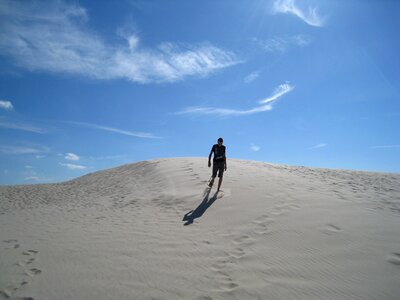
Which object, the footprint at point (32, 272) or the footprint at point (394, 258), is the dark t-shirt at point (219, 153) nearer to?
the footprint at point (394, 258)

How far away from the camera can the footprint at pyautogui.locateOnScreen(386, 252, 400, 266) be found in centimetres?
424

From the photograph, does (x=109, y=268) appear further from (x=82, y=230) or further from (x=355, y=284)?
(x=355, y=284)

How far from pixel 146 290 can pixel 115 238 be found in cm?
254

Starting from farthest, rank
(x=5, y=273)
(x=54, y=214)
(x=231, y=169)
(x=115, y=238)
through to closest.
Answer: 1. (x=231, y=169)
2. (x=54, y=214)
3. (x=115, y=238)
4. (x=5, y=273)

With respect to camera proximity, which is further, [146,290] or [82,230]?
[82,230]

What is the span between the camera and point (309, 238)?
5254 mm

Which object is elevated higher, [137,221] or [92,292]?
[137,221]

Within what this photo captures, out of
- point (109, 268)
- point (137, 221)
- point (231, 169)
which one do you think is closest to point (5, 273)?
point (109, 268)

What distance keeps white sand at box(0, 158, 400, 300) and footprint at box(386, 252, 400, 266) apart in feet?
0.05

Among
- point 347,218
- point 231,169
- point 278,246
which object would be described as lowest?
point 278,246

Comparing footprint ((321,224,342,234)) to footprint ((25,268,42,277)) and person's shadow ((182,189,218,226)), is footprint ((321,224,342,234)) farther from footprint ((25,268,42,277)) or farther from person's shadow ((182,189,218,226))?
footprint ((25,268,42,277))

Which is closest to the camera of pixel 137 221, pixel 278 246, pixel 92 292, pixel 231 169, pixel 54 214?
pixel 92 292

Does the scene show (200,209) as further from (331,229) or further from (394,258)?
(394,258)

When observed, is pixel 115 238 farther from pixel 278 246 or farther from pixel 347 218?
pixel 347 218
